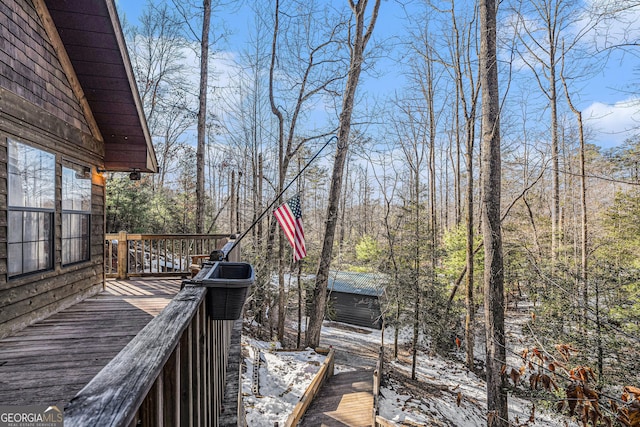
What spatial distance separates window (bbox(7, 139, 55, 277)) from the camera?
3273 millimetres

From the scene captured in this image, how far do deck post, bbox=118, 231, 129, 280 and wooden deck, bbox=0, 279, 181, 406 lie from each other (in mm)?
1354

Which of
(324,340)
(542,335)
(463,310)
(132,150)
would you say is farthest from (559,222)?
(132,150)

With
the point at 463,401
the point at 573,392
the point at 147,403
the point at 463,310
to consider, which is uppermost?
the point at 147,403

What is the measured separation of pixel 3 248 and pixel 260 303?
11.1m

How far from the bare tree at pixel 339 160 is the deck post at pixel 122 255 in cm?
476

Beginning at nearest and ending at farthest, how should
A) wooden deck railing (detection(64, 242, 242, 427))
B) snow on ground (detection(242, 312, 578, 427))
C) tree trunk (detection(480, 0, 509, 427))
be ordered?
wooden deck railing (detection(64, 242, 242, 427))
tree trunk (detection(480, 0, 509, 427))
snow on ground (detection(242, 312, 578, 427))

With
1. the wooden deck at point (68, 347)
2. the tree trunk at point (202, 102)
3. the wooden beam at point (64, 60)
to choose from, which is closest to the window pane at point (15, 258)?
the wooden deck at point (68, 347)

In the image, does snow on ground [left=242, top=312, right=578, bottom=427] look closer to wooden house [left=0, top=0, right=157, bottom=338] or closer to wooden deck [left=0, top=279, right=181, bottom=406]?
wooden deck [left=0, top=279, right=181, bottom=406]

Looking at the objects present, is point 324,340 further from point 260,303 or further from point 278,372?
point 278,372

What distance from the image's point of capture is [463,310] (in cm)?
1348

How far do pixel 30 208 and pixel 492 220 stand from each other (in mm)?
Answer: 6694

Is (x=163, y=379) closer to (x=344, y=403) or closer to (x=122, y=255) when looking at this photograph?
(x=122, y=255)

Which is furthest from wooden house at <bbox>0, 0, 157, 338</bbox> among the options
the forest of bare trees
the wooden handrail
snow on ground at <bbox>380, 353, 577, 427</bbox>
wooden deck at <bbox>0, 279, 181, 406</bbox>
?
snow on ground at <bbox>380, 353, 577, 427</bbox>

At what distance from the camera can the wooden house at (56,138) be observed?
10.6ft
